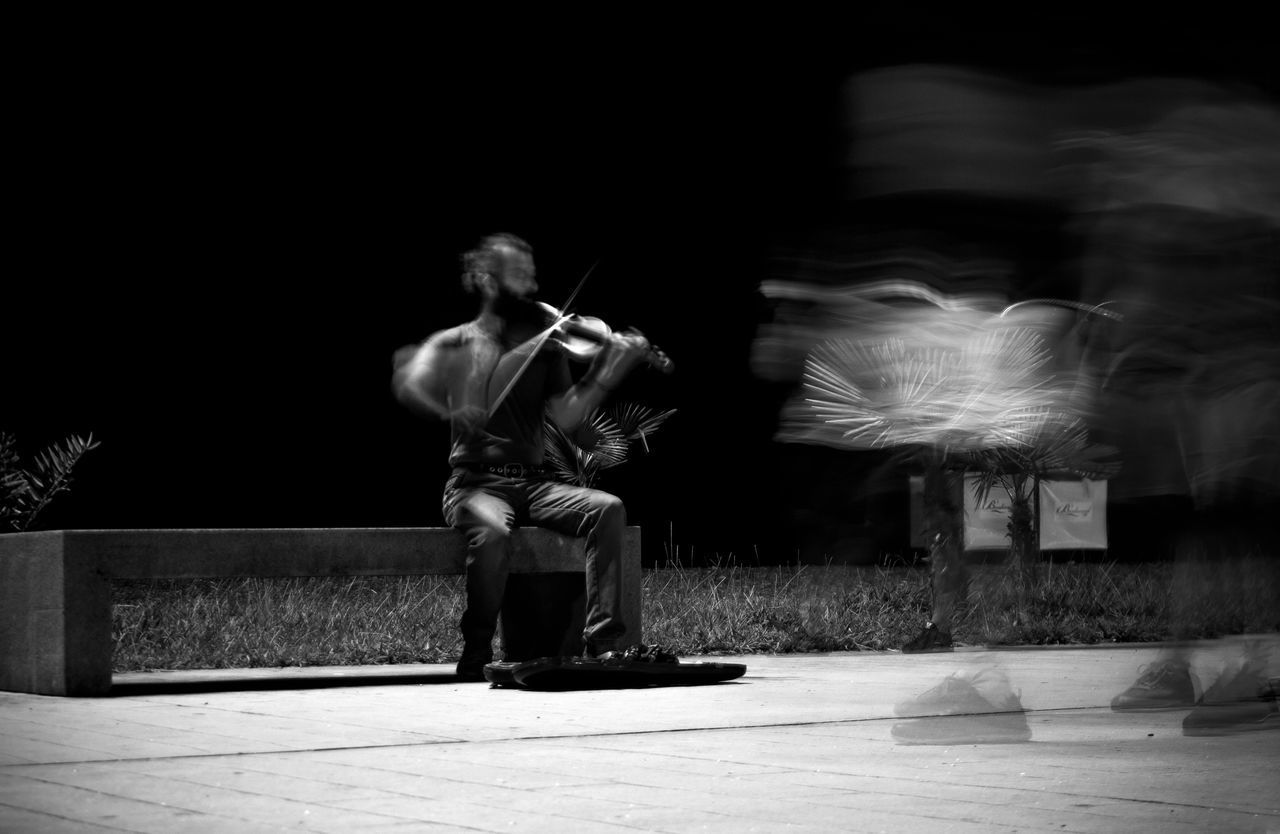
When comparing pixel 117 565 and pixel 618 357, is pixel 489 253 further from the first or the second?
pixel 117 565

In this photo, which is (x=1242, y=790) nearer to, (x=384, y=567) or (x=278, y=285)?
(x=384, y=567)

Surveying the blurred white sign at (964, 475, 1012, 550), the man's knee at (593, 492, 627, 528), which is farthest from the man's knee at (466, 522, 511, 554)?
the blurred white sign at (964, 475, 1012, 550)

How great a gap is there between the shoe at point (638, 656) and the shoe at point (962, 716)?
4.29ft

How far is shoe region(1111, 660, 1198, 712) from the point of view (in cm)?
602

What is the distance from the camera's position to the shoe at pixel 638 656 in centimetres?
722

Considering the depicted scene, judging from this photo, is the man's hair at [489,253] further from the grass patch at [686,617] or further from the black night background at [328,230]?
the black night background at [328,230]

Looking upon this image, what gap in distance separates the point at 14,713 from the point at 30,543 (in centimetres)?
111

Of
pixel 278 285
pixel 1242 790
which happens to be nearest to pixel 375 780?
pixel 1242 790

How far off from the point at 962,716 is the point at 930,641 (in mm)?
3894

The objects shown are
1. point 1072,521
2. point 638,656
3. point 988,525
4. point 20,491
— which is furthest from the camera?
point 1072,521

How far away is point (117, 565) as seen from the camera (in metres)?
7.01

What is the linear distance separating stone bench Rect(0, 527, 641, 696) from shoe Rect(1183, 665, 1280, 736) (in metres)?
3.20

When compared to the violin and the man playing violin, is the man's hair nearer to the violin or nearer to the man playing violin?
the man playing violin

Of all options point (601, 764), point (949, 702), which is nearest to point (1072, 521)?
point (949, 702)
